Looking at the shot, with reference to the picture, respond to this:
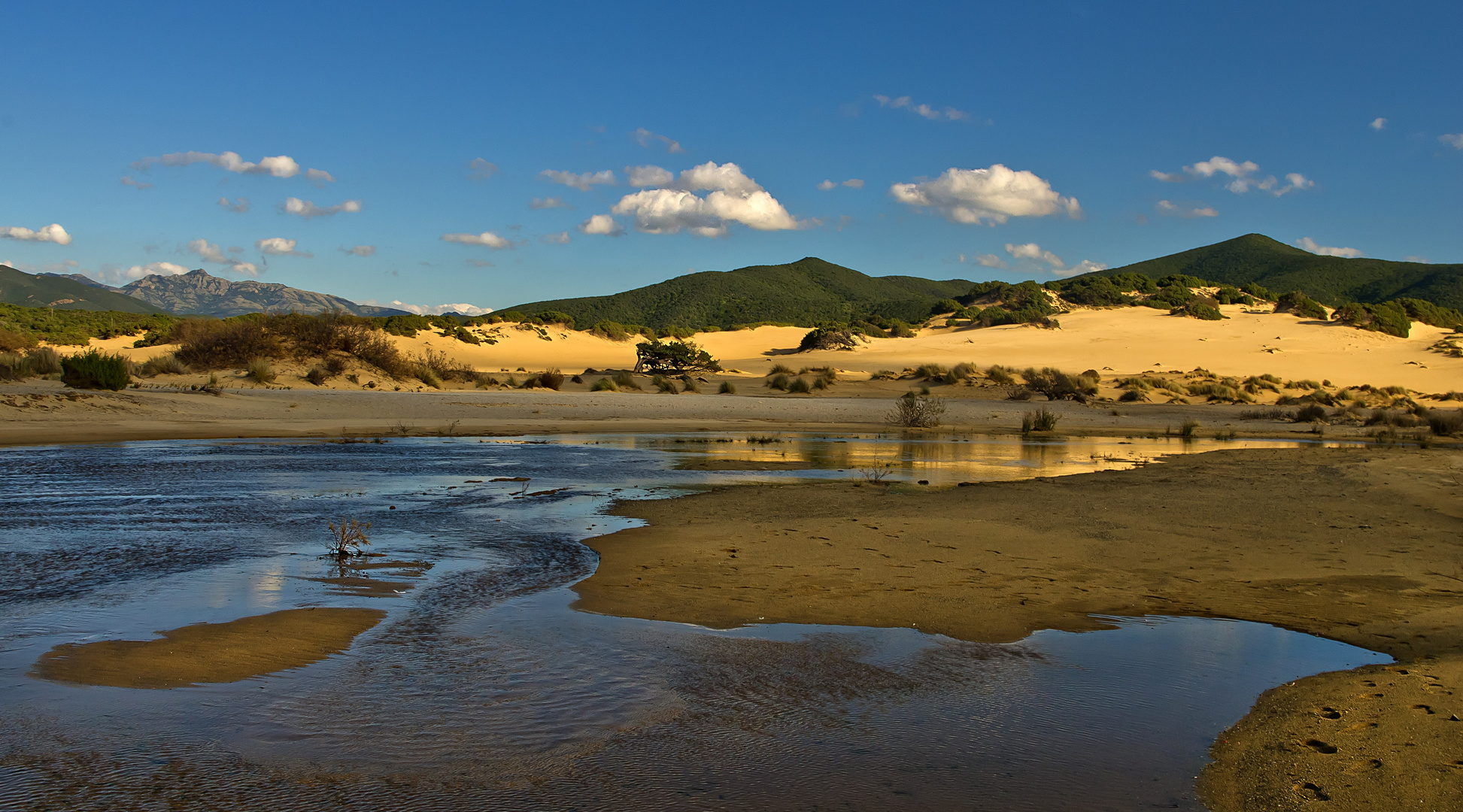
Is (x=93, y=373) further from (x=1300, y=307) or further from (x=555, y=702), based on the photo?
(x=1300, y=307)

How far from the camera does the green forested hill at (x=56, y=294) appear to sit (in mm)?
120938

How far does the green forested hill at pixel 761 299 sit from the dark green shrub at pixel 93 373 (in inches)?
2682

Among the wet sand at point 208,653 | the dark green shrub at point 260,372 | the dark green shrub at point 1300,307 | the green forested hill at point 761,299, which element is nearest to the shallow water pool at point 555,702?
the wet sand at point 208,653

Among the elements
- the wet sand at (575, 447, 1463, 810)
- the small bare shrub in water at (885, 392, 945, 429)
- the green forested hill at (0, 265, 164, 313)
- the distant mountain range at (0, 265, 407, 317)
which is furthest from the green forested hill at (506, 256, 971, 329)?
the wet sand at (575, 447, 1463, 810)

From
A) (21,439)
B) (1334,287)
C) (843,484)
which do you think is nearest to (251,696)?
(843,484)

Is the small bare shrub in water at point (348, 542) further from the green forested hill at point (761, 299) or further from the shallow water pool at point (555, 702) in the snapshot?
the green forested hill at point (761, 299)

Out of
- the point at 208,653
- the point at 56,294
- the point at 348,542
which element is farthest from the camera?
the point at 56,294

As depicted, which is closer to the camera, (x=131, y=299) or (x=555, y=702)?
(x=555, y=702)

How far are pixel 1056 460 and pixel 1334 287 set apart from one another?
10622cm

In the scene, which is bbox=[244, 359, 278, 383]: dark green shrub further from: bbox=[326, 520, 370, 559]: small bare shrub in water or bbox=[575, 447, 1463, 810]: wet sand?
bbox=[326, 520, 370, 559]: small bare shrub in water

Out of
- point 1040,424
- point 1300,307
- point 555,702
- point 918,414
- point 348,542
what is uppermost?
point 1300,307

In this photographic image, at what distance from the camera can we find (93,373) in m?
20.4

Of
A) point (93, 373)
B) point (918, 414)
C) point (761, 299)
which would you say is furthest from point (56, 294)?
point (918, 414)

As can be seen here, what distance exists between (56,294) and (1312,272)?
16034cm
